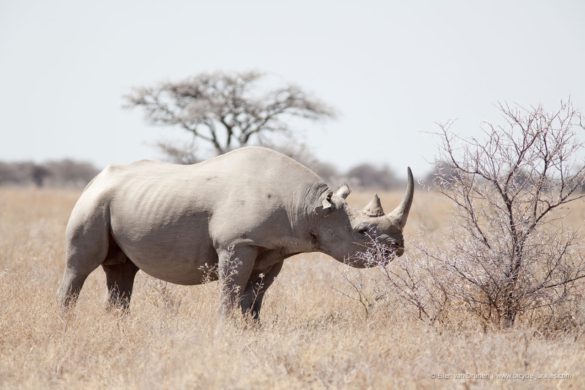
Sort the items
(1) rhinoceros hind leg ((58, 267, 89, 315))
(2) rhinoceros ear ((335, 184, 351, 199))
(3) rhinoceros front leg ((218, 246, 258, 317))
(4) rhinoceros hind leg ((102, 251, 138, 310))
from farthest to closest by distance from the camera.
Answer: (4) rhinoceros hind leg ((102, 251, 138, 310))
(1) rhinoceros hind leg ((58, 267, 89, 315))
(2) rhinoceros ear ((335, 184, 351, 199))
(3) rhinoceros front leg ((218, 246, 258, 317))

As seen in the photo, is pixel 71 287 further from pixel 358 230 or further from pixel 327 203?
pixel 358 230

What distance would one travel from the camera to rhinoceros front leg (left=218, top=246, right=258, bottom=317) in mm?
6887

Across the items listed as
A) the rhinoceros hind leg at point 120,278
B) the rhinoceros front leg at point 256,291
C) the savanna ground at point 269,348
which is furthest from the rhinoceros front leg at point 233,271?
the rhinoceros hind leg at point 120,278

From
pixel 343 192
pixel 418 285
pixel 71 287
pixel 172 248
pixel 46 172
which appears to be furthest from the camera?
pixel 46 172

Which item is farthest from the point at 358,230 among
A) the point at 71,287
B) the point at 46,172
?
the point at 46,172

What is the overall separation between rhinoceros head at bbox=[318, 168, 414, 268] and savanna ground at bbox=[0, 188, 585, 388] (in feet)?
1.95

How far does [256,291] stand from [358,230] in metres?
1.17

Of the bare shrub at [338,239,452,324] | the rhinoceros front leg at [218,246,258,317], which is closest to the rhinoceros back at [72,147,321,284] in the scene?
the rhinoceros front leg at [218,246,258,317]

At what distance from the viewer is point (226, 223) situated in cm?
696

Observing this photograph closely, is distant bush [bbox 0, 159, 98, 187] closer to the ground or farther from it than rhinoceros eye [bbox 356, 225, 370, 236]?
closer to the ground

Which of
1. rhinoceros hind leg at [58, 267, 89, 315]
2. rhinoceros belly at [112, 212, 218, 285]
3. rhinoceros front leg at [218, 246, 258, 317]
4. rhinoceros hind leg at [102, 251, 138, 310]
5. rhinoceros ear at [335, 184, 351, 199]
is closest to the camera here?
rhinoceros front leg at [218, 246, 258, 317]

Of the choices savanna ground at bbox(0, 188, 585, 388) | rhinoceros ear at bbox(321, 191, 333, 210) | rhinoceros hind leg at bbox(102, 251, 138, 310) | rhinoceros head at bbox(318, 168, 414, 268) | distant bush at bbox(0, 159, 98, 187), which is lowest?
distant bush at bbox(0, 159, 98, 187)

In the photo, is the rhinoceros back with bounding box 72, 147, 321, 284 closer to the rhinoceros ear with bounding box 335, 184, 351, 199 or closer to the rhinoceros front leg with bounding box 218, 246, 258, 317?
the rhinoceros front leg with bounding box 218, 246, 258, 317

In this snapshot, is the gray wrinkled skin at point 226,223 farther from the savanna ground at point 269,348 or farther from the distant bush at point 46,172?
the distant bush at point 46,172
